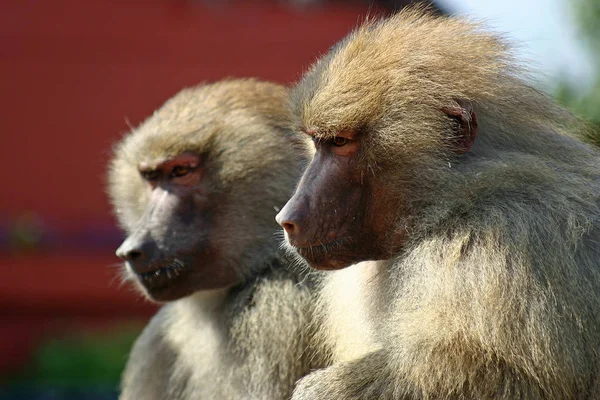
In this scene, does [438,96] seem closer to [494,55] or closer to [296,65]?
[494,55]

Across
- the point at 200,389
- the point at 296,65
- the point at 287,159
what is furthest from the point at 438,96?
the point at 296,65

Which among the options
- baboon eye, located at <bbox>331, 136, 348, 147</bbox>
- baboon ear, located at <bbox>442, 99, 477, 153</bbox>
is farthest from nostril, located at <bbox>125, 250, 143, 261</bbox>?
baboon ear, located at <bbox>442, 99, 477, 153</bbox>

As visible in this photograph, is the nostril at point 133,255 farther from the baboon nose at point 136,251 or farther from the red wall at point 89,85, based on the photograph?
the red wall at point 89,85

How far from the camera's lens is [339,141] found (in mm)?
3273

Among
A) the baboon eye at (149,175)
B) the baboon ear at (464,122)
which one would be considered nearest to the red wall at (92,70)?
the baboon eye at (149,175)

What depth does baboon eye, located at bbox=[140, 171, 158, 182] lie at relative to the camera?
441 centimetres

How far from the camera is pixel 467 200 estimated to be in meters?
3.07

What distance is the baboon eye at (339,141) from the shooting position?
3.26m

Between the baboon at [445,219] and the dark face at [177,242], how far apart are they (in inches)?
33.3

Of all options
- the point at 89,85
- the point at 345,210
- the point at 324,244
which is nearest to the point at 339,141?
the point at 345,210

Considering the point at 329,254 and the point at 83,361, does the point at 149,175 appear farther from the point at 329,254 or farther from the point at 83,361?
the point at 83,361

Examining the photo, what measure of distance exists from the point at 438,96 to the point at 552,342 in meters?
0.87

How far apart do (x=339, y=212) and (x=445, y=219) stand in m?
0.37

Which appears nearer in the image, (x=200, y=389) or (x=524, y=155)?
(x=524, y=155)
